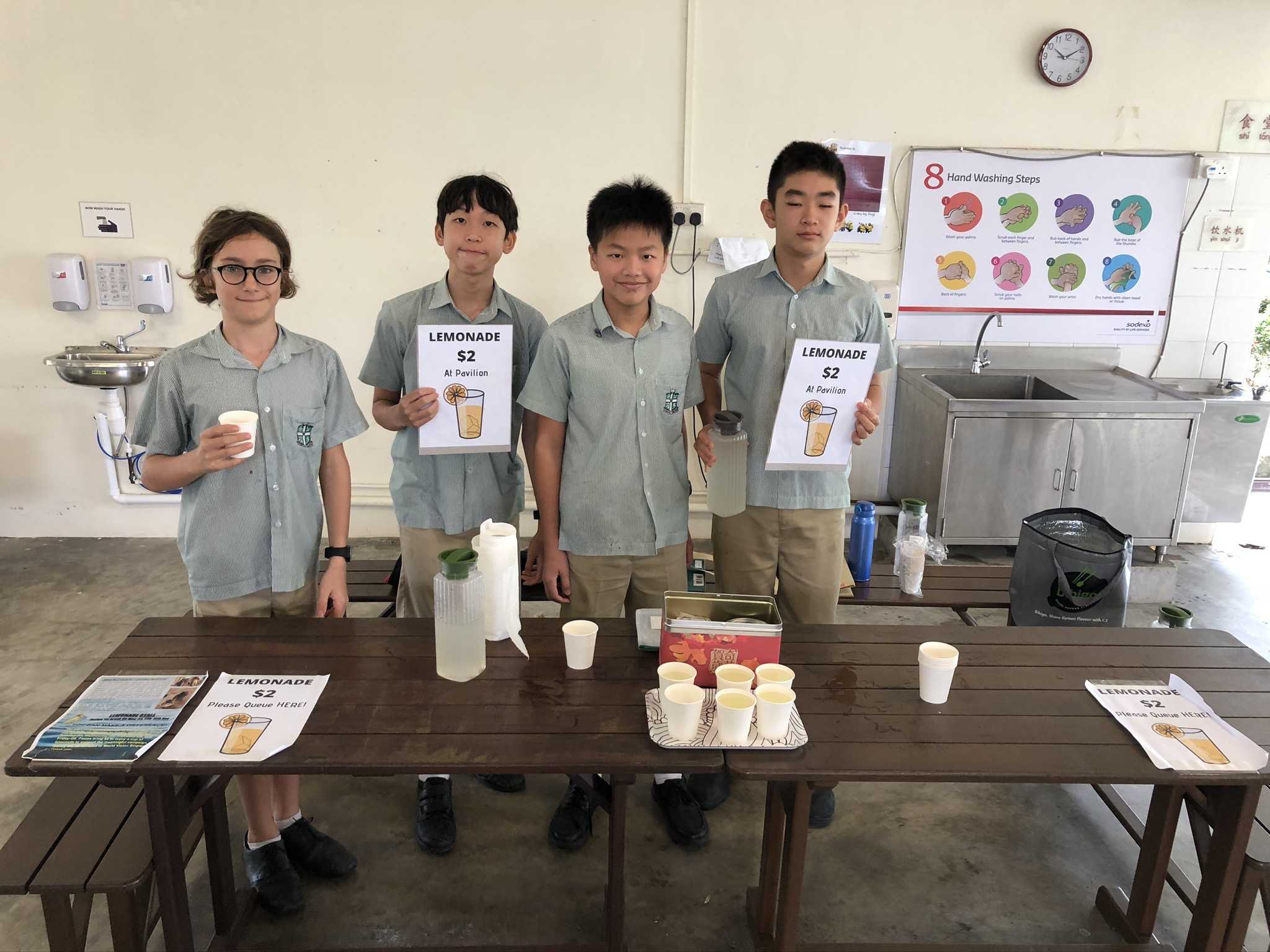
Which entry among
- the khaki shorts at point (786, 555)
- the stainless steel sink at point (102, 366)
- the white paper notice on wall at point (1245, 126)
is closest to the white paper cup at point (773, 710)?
the khaki shorts at point (786, 555)

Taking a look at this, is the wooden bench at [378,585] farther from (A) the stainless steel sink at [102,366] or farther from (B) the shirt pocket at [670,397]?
(A) the stainless steel sink at [102,366]

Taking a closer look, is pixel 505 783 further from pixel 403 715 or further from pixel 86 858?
pixel 86 858

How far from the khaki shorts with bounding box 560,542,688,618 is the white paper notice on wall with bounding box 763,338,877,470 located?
381mm

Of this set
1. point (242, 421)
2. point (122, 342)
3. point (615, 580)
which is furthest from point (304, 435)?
point (122, 342)

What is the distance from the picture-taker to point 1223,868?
1770mm

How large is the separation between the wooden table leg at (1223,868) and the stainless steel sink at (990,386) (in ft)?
10.2

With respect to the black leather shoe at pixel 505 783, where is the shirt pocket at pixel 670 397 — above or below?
above

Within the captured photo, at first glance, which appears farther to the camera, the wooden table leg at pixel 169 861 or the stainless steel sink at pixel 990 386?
the stainless steel sink at pixel 990 386

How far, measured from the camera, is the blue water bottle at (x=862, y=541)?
3139mm

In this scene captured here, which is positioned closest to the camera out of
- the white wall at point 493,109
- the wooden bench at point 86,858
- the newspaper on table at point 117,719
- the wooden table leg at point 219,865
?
the newspaper on table at point 117,719

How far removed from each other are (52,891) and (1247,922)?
7.88ft

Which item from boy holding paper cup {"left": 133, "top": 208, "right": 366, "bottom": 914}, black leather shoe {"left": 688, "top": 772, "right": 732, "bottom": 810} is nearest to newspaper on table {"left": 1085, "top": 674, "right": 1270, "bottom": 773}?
black leather shoe {"left": 688, "top": 772, "right": 732, "bottom": 810}

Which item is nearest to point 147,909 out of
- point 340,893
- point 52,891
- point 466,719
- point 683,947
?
point 52,891

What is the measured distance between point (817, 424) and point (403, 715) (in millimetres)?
1255
